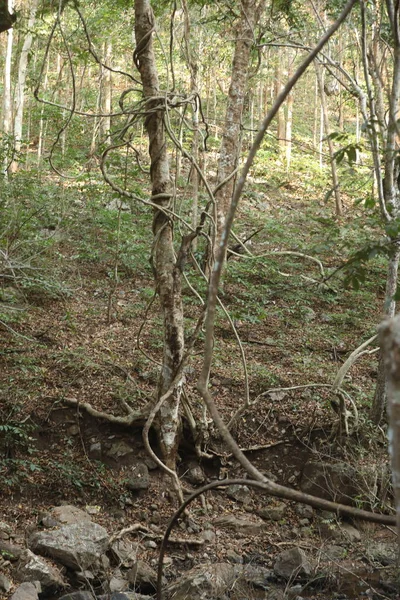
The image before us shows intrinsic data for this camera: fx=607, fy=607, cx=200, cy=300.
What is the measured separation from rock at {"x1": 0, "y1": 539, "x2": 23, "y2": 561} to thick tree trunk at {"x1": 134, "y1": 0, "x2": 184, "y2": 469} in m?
1.59

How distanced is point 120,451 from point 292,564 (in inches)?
75.9

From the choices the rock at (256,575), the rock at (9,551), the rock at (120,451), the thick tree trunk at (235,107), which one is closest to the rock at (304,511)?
the rock at (256,575)

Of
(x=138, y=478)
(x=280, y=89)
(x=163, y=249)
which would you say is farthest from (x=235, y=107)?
(x=280, y=89)

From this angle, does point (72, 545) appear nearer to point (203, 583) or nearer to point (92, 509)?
point (92, 509)

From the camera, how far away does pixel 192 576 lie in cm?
473

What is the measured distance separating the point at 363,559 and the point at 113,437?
102 inches

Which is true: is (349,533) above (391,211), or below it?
below

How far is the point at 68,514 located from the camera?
5.13 metres

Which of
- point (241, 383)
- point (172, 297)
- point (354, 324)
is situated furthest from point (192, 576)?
point (354, 324)

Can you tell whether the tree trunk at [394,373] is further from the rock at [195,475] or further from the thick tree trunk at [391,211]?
the rock at [195,475]

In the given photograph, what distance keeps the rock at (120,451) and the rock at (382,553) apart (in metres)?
2.36

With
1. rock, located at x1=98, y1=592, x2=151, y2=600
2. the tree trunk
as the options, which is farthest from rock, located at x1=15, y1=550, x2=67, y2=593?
the tree trunk

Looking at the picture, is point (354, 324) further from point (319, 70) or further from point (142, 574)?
point (319, 70)

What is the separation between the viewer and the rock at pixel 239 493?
6148 mm
